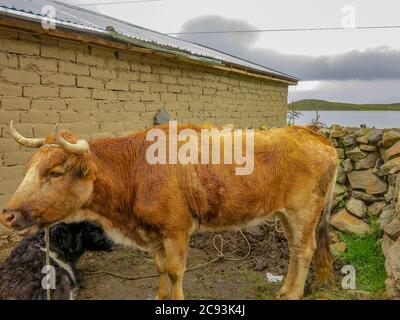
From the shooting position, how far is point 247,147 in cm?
399

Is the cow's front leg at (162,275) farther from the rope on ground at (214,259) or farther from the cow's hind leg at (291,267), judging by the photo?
the cow's hind leg at (291,267)

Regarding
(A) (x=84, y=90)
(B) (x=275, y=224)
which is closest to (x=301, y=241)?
(B) (x=275, y=224)

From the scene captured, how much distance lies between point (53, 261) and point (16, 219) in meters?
1.29

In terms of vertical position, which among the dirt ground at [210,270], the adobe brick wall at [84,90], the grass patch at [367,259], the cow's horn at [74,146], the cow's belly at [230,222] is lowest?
the dirt ground at [210,270]

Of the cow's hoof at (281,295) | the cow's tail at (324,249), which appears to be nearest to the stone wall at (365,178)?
the cow's tail at (324,249)

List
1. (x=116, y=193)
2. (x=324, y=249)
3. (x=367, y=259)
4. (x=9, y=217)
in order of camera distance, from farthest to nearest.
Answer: (x=367, y=259)
(x=324, y=249)
(x=116, y=193)
(x=9, y=217)

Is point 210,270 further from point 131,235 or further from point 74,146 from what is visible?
point 74,146

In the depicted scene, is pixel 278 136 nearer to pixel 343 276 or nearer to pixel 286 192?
pixel 286 192

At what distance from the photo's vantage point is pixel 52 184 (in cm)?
319

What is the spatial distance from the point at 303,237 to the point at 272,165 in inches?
34.2

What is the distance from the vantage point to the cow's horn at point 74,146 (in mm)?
3061

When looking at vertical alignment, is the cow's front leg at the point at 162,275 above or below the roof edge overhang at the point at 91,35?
below

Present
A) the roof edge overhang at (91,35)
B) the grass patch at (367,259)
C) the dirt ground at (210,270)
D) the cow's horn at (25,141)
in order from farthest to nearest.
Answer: the roof edge overhang at (91,35)
the grass patch at (367,259)
the dirt ground at (210,270)
the cow's horn at (25,141)
